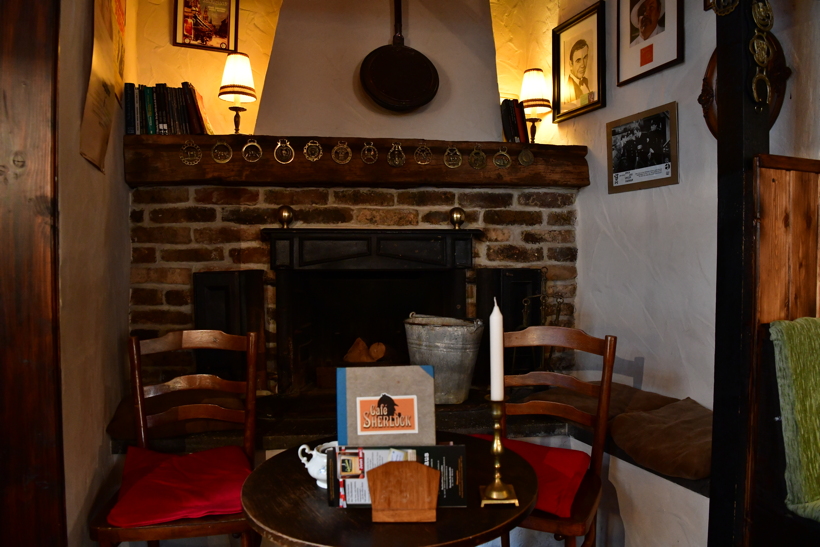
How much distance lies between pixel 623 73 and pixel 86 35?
204cm

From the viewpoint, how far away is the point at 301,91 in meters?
2.66

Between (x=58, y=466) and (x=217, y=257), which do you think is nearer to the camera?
(x=58, y=466)

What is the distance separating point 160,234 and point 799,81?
2428mm

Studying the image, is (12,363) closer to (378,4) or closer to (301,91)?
(301,91)

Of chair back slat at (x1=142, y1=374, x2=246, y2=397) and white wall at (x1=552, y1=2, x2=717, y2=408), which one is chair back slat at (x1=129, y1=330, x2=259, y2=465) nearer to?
chair back slat at (x1=142, y1=374, x2=246, y2=397)

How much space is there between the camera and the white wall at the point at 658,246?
2.06 metres

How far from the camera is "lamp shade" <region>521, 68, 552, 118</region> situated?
9.20 feet

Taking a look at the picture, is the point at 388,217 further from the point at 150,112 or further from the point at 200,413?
the point at 200,413

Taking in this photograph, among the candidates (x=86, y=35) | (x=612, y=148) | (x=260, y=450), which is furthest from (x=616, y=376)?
(x=86, y=35)

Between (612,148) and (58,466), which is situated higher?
(612,148)

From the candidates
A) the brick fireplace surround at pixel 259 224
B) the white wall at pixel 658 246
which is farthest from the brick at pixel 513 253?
the white wall at pixel 658 246

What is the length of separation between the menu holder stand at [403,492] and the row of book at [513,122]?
6.75ft

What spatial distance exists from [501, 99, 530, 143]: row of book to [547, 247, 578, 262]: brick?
547mm

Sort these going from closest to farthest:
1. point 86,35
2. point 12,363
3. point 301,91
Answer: point 12,363
point 86,35
point 301,91
